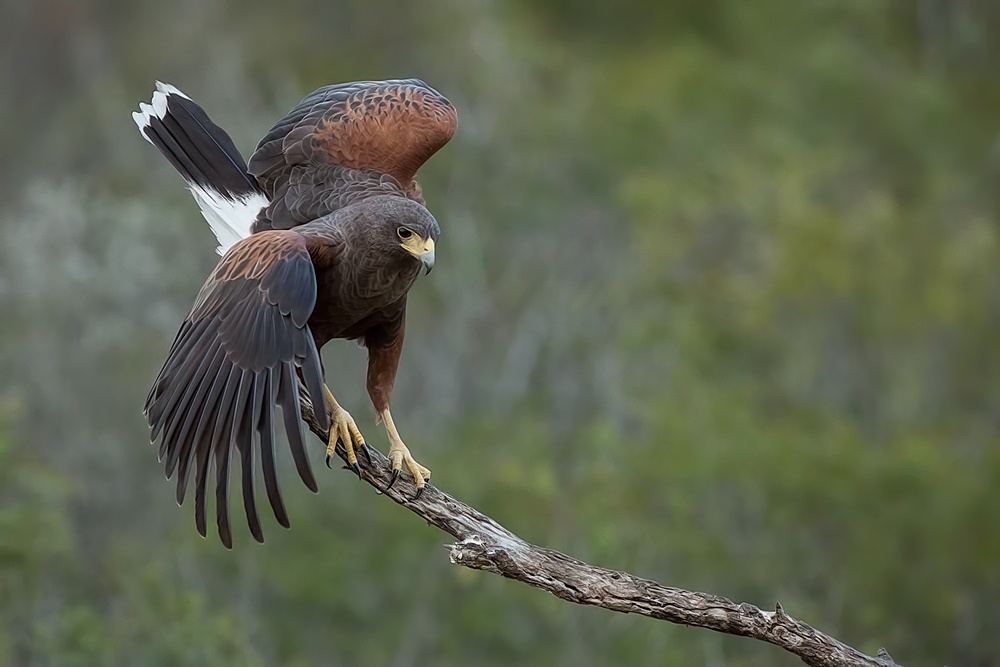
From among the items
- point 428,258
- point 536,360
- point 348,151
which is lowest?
point 428,258

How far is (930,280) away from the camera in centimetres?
1841

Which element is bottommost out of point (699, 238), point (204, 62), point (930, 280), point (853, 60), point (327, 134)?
point (327, 134)

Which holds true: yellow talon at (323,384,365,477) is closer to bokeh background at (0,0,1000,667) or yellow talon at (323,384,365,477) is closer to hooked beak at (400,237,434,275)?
hooked beak at (400,237,434,275)

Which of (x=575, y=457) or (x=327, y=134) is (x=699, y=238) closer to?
(x=575, y=457)

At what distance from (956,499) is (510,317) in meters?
6.03

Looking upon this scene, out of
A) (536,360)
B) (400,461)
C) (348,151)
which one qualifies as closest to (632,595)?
(400,461)

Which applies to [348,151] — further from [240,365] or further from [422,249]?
[240,365]

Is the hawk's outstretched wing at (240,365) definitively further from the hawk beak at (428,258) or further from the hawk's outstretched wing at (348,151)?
the hawk's outstretched wing at (348,151)

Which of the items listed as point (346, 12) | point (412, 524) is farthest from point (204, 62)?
point (412, 524)

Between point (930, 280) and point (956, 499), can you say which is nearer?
point (956, 499)

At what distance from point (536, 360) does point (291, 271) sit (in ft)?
35.1

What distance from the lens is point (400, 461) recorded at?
5.00 metres

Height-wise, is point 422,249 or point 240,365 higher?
point 422,249

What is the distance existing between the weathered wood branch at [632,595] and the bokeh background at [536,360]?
5698mm
